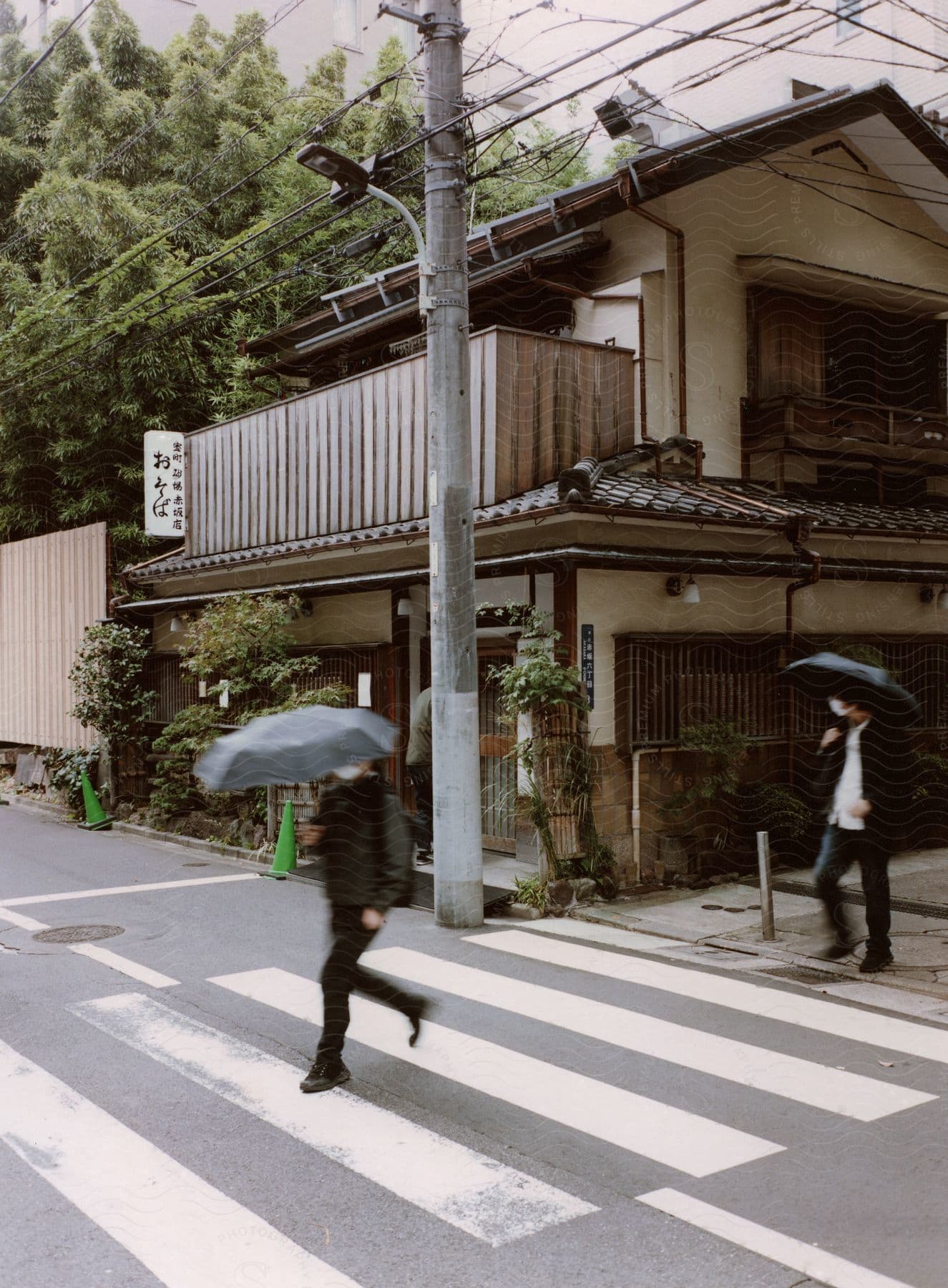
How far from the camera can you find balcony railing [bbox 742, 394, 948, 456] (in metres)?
12.9

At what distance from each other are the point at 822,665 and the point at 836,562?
15.3 feet

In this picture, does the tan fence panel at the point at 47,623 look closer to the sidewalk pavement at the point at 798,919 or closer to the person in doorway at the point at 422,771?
the person in doorway at the point at 422,771

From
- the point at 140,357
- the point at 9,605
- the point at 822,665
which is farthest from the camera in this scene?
the point at 9,605

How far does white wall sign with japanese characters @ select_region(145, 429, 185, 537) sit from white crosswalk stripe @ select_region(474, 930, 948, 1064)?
10489 mm

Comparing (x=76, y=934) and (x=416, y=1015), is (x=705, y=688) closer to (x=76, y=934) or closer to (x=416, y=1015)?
(x=416, y=1015)

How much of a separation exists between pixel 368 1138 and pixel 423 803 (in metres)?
7.70

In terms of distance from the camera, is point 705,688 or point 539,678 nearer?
point 539,678

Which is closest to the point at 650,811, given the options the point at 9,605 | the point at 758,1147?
the point at 758,1147

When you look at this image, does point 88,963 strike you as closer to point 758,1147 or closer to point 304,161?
point 758,1147

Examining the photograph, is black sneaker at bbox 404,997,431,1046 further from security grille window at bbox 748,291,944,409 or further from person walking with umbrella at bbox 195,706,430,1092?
security grille window at bbox 748,291,944,409

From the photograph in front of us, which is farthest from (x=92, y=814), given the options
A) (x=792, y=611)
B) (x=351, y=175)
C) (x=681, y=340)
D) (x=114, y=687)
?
(x=681, y=340)

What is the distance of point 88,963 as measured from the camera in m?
8.48

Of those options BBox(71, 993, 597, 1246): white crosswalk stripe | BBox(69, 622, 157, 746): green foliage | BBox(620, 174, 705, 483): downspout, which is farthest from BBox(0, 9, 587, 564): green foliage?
BBox(71, 993, 597, 1246): white crosswalk stripe

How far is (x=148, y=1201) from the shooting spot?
441 cm
